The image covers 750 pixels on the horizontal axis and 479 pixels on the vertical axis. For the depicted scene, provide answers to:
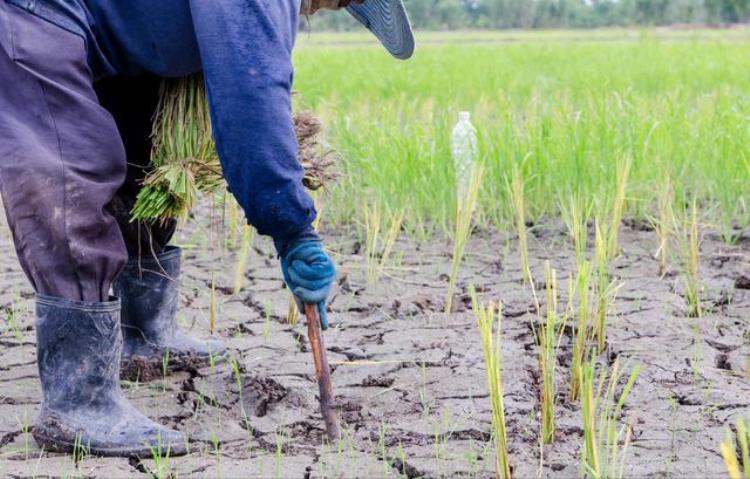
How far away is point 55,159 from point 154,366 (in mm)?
692

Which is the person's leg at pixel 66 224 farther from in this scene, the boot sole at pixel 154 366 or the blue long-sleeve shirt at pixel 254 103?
the boot sole at pixel 154 366

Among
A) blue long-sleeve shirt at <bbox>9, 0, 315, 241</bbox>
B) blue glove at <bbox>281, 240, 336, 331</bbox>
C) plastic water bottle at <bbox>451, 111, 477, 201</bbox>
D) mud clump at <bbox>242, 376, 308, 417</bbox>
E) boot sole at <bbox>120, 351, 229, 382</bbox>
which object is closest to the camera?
blue long-sleeve shirt at <bbox>9, 0, 315, 241</bbox>

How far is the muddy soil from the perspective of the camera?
1.95 meters

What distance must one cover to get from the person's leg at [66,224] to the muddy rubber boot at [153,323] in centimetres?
41

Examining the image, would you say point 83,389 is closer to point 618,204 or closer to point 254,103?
point 254,103

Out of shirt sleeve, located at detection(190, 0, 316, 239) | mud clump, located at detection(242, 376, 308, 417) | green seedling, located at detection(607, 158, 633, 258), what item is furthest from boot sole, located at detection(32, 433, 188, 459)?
green seedling, located at detection(607, 158, 633, 258)

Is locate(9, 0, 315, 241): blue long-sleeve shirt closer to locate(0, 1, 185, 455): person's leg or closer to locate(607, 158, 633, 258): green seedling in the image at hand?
locate(0, 1, 185, 455): person's leg

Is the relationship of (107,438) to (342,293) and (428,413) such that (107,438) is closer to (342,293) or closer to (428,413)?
(428,413)

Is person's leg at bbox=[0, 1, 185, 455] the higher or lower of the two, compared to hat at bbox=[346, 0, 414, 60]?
lower

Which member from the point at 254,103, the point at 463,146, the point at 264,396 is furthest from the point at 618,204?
the point at 254,103

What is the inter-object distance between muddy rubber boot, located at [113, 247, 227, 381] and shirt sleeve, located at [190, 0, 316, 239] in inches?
26.5

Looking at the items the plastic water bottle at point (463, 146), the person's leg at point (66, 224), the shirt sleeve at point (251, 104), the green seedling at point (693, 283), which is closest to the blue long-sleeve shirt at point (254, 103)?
the shirt sleeve at point (251, 104)

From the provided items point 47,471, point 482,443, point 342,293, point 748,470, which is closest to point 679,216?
point 342,293

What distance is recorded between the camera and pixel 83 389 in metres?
2.01
